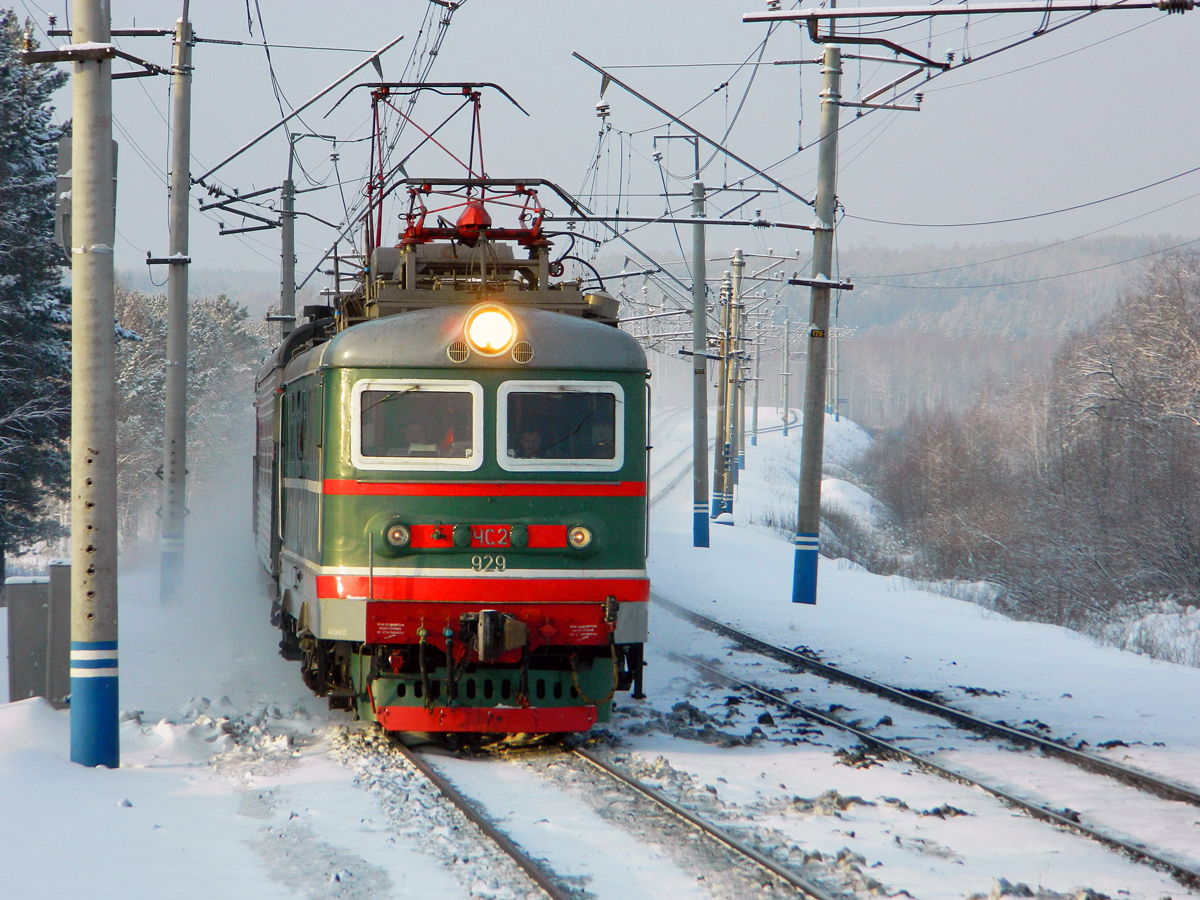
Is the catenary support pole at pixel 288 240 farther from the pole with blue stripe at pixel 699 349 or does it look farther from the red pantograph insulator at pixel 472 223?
the red pantograph insulator at pixel 472 223

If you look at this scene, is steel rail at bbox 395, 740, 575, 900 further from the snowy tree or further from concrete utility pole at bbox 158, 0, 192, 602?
the snowy tree

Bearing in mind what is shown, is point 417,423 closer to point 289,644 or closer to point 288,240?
point 289,644

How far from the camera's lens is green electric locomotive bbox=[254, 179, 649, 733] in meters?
7.79

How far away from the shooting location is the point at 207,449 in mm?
59062

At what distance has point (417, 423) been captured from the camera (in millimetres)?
7988

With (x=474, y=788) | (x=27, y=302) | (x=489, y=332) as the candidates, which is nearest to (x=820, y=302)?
(x=489, y=332)

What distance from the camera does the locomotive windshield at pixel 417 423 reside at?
7945 millimetres

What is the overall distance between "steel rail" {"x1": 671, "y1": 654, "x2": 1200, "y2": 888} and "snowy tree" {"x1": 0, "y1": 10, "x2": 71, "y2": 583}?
14.1 metres

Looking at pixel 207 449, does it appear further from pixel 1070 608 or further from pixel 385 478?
pixel 385 478

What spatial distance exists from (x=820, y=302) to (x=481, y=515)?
381 inches

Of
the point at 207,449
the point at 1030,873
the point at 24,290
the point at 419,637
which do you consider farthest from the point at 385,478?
the point at 207,449

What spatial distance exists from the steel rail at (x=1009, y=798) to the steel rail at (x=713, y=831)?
180 cm

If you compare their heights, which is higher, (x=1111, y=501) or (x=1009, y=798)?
(x=1111, y=501)

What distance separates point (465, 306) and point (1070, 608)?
19767 mm
